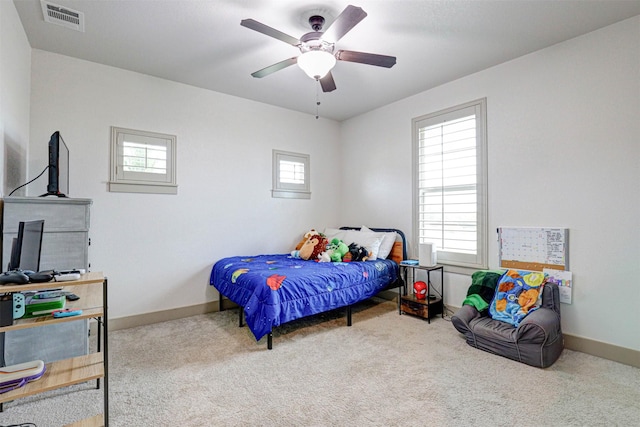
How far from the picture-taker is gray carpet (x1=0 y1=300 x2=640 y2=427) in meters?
1.86

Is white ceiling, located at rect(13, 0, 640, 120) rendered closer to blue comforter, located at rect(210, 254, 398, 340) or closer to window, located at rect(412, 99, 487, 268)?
window, located at rect(412, 99, 487, 268)

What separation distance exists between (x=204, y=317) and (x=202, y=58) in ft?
9.42

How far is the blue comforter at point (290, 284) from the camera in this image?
275 cm

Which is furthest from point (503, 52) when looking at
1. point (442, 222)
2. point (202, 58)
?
point (202, 58)

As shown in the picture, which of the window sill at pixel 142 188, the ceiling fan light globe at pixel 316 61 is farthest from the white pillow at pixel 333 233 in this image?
the ceiling fan light globe at pixel 316 61

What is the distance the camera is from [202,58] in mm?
3125

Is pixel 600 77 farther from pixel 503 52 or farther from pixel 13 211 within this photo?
pixel 13 211

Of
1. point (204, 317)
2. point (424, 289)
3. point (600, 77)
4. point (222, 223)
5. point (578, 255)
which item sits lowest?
point (204, 317)

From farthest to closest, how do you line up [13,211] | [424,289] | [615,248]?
1. [424,289]
2. [615,248]
3. [13,211]

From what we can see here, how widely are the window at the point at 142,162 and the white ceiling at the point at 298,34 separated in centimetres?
73

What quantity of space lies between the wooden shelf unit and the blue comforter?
123 centimetres

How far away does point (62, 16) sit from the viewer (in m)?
2.46

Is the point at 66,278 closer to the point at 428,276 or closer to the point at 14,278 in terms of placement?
the point at 14,278

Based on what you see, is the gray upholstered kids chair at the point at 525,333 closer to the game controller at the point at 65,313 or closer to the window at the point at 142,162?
the game controller at the point at 65,313
